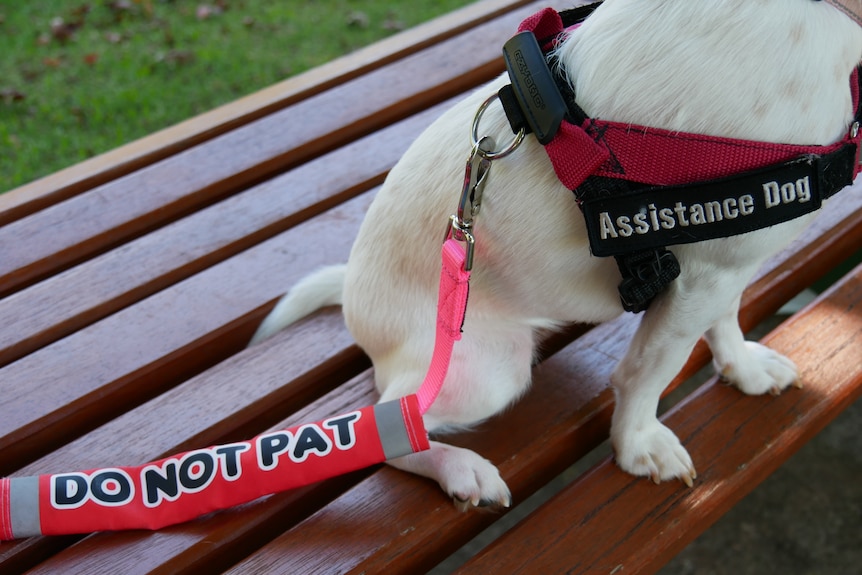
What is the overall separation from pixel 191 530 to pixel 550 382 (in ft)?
2.21

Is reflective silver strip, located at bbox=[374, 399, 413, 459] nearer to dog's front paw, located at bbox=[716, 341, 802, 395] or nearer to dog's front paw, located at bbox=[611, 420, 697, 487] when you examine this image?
dog's front paw, located at bbox=[611, 420, 697, 487]

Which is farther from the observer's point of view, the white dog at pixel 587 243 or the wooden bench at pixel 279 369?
the wooden bench at pixel 279 369

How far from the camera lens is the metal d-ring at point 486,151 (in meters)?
1.11

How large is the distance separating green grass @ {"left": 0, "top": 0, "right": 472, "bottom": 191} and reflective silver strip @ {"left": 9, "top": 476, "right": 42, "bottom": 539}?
1955mm

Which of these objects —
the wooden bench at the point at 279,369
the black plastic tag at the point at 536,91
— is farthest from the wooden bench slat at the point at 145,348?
the black plastic tag at the point at 536,91

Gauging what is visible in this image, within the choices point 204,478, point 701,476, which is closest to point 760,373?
point 701,476

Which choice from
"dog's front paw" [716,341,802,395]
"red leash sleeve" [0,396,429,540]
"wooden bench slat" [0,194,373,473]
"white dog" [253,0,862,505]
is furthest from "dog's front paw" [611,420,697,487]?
"wooden bench slat" [0,194,373,473]

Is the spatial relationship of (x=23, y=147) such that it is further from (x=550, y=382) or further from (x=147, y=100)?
(x=550, y=382)

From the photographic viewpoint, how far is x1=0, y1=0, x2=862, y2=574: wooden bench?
1310 millimetres

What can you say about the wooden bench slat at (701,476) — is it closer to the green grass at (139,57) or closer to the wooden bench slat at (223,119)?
the wooden bench slat at (223,119)

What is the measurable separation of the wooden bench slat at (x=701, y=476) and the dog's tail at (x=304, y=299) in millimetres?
606

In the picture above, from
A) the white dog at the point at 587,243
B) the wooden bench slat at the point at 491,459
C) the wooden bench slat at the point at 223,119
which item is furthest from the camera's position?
the wooden bench slat at the point at 223,119

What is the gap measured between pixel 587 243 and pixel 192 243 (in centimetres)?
100

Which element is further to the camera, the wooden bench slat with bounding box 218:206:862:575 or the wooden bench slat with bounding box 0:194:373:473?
the wooden bench slat with bounding box 0:194:373:473
